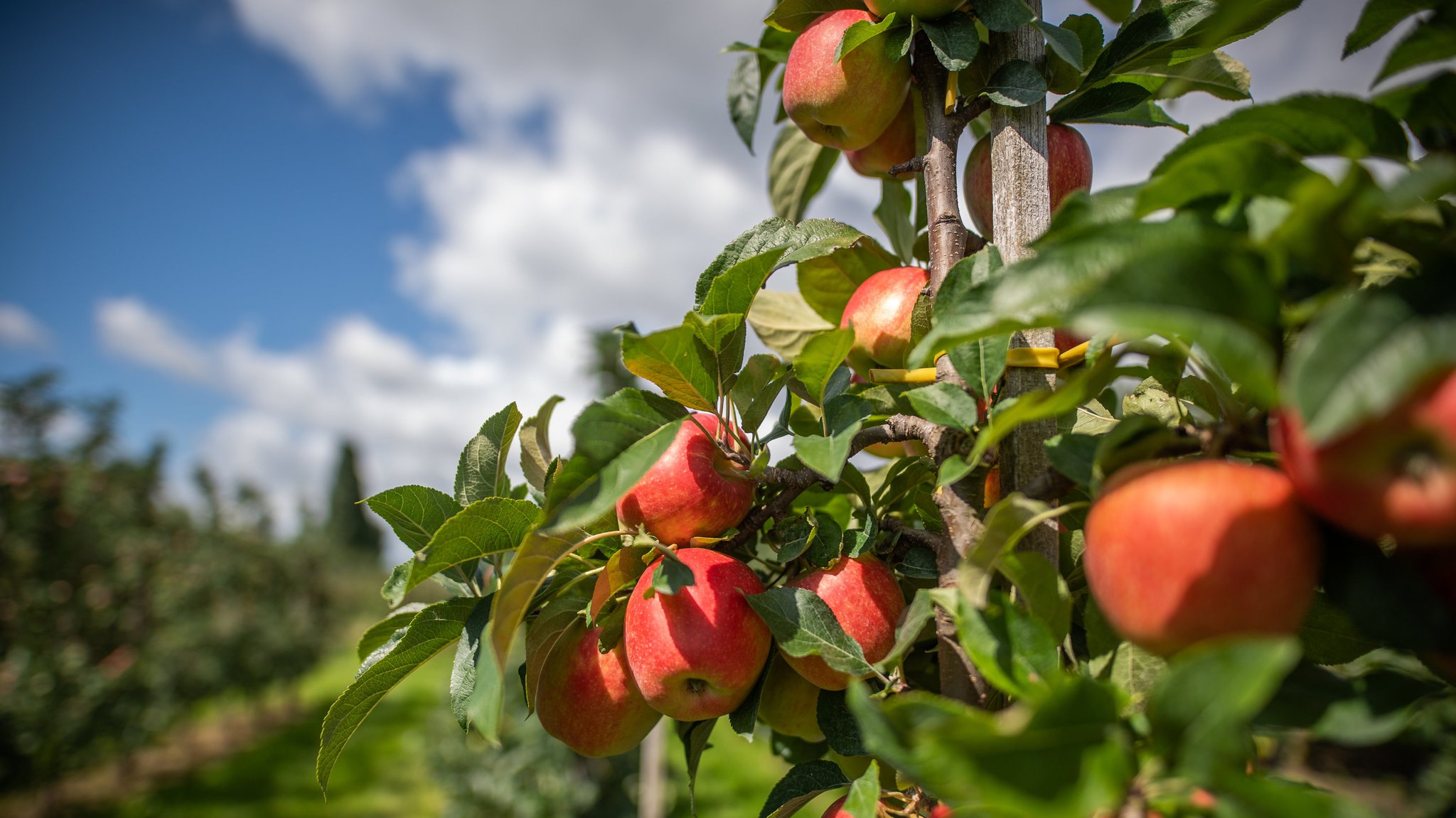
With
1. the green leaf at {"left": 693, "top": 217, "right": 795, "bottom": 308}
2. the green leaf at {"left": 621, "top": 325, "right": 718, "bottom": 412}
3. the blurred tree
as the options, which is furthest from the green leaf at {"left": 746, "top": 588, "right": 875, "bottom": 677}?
the blurred tree

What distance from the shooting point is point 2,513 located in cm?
587

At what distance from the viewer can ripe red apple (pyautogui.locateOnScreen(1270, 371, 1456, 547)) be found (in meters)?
0.34

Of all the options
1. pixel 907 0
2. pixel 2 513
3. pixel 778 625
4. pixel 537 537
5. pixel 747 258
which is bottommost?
pixel 778 625

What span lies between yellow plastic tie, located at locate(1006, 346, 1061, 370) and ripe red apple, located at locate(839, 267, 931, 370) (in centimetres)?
17

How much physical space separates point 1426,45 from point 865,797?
61 centimetres

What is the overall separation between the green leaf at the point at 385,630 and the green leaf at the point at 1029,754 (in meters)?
0.55

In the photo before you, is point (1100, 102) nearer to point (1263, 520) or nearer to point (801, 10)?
point (801, 10)

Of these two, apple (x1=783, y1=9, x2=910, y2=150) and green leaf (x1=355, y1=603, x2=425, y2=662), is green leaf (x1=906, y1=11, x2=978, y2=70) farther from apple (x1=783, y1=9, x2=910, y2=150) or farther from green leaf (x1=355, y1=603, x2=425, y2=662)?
green leaf (x1=355, y1=603, x2=425, y2=662)

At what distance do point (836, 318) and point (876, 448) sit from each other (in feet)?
0.63

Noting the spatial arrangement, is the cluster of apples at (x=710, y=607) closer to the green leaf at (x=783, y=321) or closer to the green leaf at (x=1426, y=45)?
the green leaf at (x=783, y=321)

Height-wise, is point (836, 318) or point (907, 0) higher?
point (907, 0)

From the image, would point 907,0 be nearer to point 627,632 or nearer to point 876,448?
point 876,448

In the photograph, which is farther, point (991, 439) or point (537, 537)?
point (537, 537)

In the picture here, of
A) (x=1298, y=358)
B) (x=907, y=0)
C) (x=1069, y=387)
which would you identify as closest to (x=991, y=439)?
(x=1069, y=387)
